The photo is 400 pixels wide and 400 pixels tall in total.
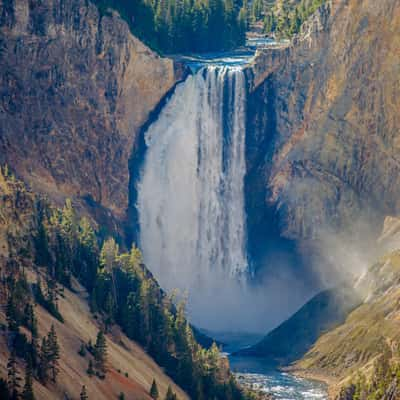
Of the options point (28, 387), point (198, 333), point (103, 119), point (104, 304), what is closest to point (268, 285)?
point (198, 333)

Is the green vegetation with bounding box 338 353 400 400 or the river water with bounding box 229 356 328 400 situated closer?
the green vegetation with bounding box 338 353 400 400

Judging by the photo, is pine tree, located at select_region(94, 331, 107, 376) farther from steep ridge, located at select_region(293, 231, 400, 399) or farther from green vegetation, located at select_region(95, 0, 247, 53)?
green vegetation, located at select_region(95, 0, 247, 53)

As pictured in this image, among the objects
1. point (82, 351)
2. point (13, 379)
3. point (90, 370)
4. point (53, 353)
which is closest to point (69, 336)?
point (82, 351)

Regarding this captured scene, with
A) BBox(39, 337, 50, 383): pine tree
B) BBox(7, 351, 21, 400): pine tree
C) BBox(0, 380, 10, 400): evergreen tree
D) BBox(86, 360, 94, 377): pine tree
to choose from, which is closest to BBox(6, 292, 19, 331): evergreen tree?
BBox(39, 337, 50, 383): pine tree

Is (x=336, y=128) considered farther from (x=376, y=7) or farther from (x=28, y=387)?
(x=28, y=387)

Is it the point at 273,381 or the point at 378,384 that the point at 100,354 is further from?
the point at 273,381

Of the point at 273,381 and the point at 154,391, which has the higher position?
the point at 273,381

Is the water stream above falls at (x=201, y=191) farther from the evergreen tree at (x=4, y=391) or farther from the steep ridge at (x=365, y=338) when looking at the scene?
the evergreen tree at (x=4, y=391)
